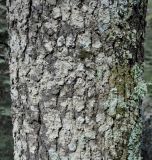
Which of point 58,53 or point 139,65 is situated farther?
point 139,65

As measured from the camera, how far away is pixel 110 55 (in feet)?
6.06

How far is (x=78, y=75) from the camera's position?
1831 millimetres

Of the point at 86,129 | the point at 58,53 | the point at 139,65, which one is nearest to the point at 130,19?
the point at 139,65

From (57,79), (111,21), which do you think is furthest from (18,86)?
(111,21)

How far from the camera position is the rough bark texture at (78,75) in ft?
5.98

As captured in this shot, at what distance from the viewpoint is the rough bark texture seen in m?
1.82

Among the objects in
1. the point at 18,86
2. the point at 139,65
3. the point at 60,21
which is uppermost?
the point at 60,21

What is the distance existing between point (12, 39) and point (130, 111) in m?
0.66

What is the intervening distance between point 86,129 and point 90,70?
267mm

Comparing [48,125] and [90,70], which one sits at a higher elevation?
[90,70]

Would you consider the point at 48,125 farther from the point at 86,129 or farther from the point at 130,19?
the point at 130,19

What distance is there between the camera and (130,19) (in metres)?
1.88

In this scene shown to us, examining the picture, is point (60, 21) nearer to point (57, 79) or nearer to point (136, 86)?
point (57, 79)

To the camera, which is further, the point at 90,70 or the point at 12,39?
the point at 12,39
